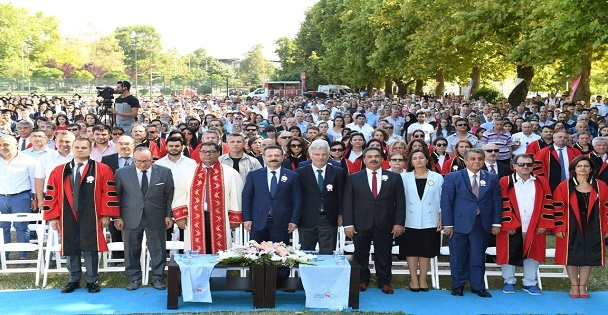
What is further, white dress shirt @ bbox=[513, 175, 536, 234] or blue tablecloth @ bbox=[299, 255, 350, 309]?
white dress shirt @ bbox=[513, 175, 536, 234]

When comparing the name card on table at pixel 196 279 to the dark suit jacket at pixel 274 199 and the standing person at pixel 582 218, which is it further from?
the standing person at pixel 582 218

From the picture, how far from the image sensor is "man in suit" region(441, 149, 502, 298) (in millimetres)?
8828

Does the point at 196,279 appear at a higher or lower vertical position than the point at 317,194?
lower

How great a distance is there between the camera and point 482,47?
27.2 m

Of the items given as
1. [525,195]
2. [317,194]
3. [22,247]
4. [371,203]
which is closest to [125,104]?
[22,247]

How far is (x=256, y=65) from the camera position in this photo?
15125cm

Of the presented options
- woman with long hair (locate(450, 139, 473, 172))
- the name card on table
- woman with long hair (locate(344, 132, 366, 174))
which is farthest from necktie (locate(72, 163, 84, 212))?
woman with long hair (locate(450, 139, 473, 172))

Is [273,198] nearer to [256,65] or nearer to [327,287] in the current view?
[327,287]

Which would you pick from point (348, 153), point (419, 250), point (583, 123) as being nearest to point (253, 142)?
point (348, 153)

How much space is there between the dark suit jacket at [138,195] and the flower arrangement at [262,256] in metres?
1.18

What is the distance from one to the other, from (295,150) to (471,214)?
2.71 metres

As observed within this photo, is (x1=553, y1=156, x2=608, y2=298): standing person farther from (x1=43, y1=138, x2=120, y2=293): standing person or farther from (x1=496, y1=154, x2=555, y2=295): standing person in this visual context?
(x1=43, y1=138, x2=120, y2=293): standing person

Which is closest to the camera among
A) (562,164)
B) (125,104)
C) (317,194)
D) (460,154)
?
(317,194)

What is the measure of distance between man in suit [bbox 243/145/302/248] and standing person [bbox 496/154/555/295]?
241 centimetres
